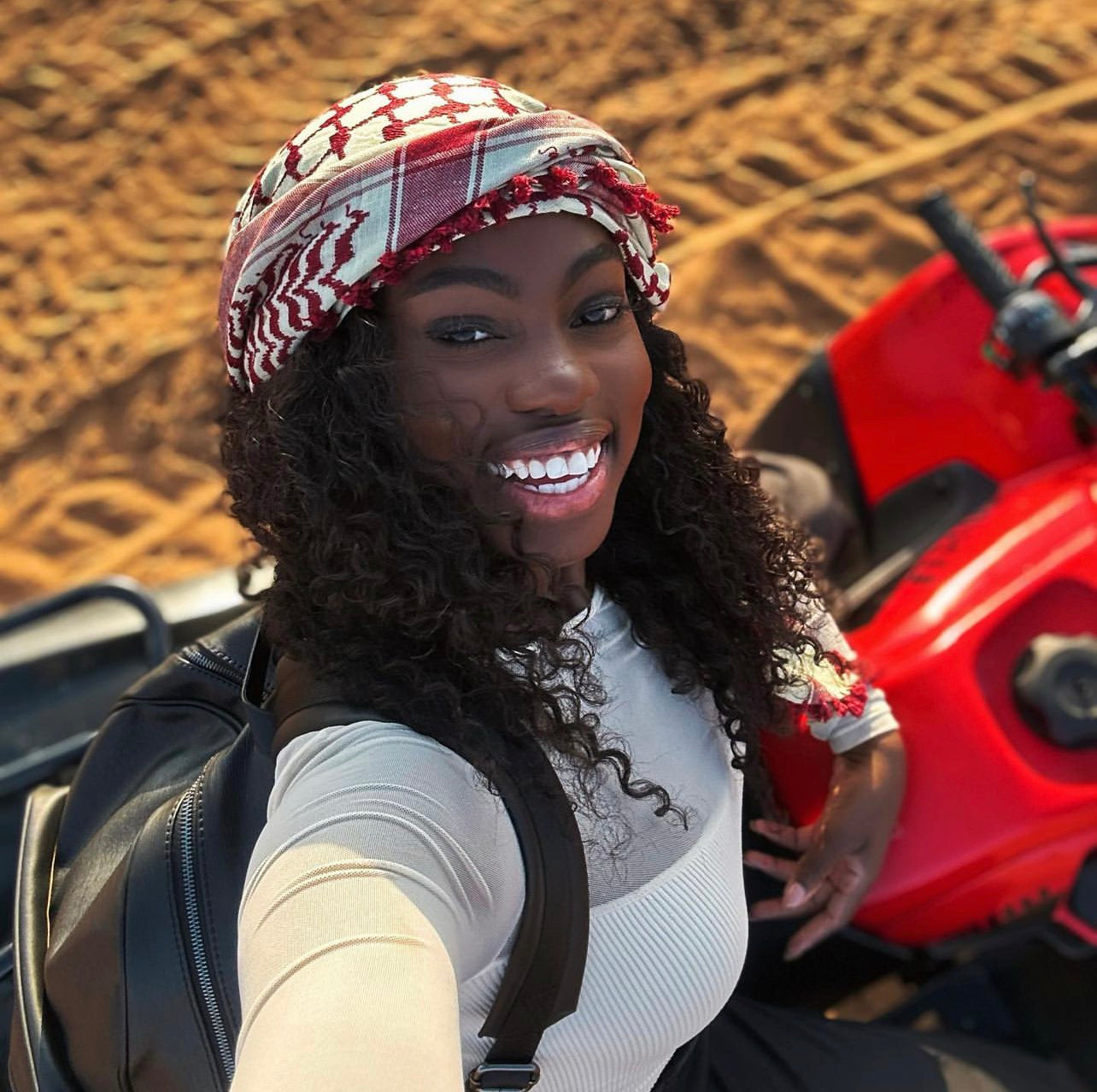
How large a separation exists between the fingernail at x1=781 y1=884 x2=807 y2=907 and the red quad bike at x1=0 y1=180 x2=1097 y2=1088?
114 mm

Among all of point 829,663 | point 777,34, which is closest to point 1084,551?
point 829,663

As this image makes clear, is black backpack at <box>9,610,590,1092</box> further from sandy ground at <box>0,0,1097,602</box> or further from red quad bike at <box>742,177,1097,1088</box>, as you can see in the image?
sandy ground at <box>0,0,1097,602</box>

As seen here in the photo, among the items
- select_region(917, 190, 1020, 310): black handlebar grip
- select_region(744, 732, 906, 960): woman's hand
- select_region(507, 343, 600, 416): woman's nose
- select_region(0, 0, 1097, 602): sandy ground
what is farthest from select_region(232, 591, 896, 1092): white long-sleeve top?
select_region(0, 0, 1097, 602): sandy ground

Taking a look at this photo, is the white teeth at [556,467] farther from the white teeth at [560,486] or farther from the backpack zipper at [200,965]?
the backpack zipper at [200,965]

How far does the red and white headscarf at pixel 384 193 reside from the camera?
0.99 m

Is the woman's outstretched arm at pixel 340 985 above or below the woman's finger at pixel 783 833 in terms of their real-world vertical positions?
above

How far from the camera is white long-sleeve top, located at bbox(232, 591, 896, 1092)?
0.86m

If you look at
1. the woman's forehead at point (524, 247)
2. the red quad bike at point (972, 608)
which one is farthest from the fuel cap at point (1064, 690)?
the woman's forehead at point (524, 247)

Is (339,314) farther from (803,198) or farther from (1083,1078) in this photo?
(803,198)

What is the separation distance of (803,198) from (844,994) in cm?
302

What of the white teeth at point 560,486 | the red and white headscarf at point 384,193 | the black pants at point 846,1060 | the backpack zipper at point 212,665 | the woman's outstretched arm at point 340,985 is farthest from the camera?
the black pants at point 846,1060

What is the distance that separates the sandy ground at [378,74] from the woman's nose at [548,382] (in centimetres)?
258

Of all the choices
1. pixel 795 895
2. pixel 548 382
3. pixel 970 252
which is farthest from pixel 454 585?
pixel 970 252

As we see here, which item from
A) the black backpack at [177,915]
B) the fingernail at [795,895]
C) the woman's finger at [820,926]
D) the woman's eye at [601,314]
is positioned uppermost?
the woman's eye at [601,314]
